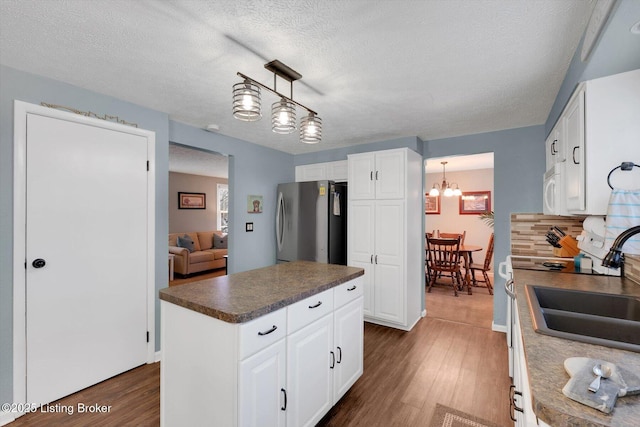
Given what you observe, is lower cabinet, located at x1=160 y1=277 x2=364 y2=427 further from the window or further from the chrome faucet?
the window

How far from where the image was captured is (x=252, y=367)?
1.31 m

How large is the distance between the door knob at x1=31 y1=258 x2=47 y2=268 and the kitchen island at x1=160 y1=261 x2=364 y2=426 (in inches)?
47.7

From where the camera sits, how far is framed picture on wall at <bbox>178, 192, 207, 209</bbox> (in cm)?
701

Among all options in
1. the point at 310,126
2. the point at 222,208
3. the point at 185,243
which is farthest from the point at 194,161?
the point at 310,126

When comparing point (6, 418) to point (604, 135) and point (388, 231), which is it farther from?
point (604, 135)

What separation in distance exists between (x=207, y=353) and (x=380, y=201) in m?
2.56

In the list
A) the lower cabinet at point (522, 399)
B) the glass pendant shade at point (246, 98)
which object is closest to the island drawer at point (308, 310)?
the lower cabinet at point (522, 399)

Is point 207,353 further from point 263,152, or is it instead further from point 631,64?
point 263,152

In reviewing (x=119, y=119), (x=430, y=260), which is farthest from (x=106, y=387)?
(x=430, y=260)

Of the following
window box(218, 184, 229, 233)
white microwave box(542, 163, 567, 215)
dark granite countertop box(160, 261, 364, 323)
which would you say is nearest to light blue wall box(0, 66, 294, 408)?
dark granite countertop box(160, 261, 364, 323)

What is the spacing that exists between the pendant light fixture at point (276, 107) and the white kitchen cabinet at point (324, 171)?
82.1 inches

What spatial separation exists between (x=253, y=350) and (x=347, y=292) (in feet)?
2.92

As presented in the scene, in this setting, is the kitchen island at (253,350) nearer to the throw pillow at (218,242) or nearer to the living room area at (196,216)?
the living room area at (196,216)

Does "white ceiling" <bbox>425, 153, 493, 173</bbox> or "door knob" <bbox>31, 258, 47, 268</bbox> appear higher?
"white ceiling" <bbox>425, 153, 493, 173</bbox>
